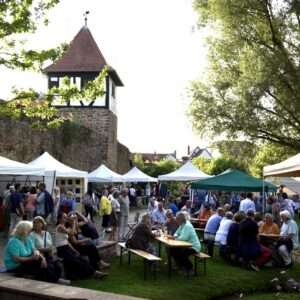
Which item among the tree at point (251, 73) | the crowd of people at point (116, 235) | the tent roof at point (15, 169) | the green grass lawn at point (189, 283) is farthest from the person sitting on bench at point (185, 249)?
the tree at point (251, 73)

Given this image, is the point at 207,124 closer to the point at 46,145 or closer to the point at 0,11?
the point at 46,145

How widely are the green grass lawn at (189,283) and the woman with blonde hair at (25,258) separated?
104 centimetres

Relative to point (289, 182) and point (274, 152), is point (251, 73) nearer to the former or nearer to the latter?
point (274, 152)

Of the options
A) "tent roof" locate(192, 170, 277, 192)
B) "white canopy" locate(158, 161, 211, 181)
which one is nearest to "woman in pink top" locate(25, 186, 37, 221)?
"tent roof" locate(192, 170, 277, 192)

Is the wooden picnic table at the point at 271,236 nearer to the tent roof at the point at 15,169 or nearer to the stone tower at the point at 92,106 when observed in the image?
the tent roof at the point at 15,169

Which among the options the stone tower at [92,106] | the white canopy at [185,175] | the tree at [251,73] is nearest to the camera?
the tree at [251,73]

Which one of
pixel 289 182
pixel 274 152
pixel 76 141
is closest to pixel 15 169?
pixel 274 152

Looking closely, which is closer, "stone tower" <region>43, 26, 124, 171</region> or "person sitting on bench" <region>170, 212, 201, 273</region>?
"person sitting on bench" <region>170, 212, 201, 273</region>

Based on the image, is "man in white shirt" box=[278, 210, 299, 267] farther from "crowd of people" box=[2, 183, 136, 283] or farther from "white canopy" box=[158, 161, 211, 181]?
"white canopy" box=[158, 161, 211, 181]

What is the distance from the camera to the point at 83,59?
3669cm

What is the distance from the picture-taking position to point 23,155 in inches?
909

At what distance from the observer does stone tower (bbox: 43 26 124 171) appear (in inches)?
1331

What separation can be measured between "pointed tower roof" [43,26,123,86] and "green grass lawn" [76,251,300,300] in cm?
2415

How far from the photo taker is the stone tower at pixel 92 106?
33812 mm
